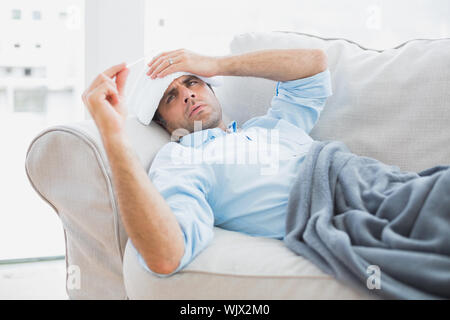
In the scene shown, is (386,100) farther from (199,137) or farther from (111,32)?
(111,32)

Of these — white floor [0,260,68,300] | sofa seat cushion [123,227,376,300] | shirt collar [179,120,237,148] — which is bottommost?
white floor [0,260,68,300]

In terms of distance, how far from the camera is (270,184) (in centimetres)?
119

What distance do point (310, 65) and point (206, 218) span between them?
0.69 m

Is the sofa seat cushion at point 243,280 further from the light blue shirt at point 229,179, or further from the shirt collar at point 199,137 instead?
the shirt collar at point 199,137

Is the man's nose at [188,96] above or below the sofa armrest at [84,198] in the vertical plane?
above

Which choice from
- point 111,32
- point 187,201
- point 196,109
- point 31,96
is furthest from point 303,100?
point 31,96

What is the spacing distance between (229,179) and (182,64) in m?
0.46

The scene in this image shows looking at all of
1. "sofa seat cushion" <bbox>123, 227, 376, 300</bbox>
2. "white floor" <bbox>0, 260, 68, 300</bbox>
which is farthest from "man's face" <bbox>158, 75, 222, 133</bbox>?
"white floor" <bbox>0, 260, 68, 300</bbox>

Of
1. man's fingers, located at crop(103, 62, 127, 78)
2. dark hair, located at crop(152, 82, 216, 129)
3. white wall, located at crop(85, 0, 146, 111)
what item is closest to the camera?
man's fingers, located at crop(103, 62, 127, 78)

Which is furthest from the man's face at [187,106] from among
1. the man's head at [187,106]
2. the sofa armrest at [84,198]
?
the sofa armrest at [84,198]

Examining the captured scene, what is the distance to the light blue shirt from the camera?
3.44 ft

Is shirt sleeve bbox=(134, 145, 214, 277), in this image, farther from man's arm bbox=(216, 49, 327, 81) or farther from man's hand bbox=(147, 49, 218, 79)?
man's arm bbox=(216, 49, 327, 81)

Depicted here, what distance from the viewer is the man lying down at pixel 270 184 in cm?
89

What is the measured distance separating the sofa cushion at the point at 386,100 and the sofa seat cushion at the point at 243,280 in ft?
2.14
